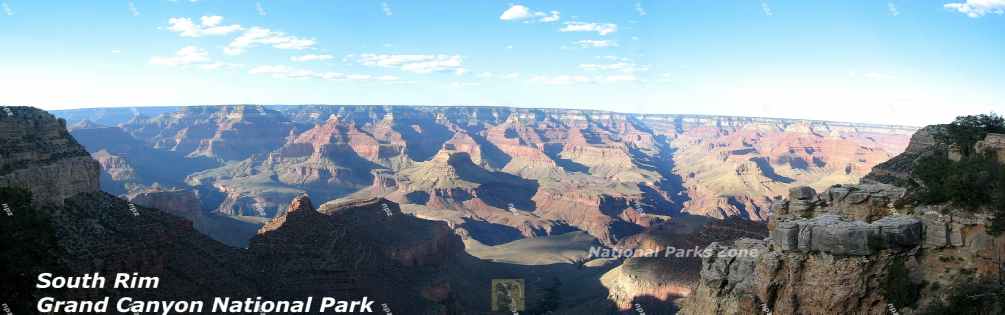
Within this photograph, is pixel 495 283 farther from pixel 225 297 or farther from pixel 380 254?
pixel 225 297

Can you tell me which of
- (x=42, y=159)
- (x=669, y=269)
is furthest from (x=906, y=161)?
(x=42, y=159)

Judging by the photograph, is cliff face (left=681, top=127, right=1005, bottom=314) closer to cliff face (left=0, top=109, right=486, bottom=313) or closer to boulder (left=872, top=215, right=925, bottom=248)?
boulder (left=872, top=215, right=925, bottom=248)

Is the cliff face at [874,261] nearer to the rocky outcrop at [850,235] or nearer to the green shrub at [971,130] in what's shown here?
the rocky outcrop at [850,235]

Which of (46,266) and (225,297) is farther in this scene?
(225,297)

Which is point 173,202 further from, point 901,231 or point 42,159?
point 901,231

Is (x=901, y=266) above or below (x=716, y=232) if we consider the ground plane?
above

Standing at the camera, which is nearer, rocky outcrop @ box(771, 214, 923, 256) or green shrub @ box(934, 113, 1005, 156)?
rocky outcrop @ box(771, 214, 923, 256)

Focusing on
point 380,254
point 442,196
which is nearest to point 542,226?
point 442,196

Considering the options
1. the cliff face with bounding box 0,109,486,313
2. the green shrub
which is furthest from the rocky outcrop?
the cliff face with bounding box 0,109,486,313
